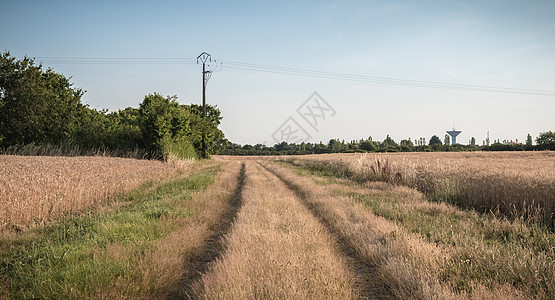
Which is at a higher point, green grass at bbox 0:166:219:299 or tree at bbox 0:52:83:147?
tree at bbox 0:52:83:147

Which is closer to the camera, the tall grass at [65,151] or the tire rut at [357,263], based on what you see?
the tire rut at [357,263]

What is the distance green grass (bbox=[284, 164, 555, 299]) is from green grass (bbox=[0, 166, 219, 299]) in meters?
5.10

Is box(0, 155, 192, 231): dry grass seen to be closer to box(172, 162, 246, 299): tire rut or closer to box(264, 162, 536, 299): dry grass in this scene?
box(172, 162, 246, 299): tire rut

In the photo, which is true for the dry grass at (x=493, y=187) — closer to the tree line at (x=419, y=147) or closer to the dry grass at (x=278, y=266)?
the dry grass at (x=278, y=266)

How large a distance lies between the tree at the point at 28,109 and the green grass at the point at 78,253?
23922mm

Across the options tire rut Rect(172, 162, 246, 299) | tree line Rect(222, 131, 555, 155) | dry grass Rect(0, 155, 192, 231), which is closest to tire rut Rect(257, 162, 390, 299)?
tire rut Rect(172, 162, 246, 299)

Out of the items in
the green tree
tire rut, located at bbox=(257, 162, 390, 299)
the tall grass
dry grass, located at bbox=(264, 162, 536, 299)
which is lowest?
tire rut, located at bbox=(257, 162, 390, 299)

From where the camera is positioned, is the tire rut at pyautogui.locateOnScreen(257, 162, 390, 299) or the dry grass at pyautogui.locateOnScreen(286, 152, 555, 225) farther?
the dry grass at pyautogui.locateOnScreen(286, 152, 555, 225)

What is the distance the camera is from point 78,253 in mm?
4824

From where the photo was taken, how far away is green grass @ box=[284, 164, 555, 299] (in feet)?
12.9

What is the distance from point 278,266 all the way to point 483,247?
371cm

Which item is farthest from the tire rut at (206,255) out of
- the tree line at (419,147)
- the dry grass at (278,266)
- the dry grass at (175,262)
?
the tree line at (419,147)

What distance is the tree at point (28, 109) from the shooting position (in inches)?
957

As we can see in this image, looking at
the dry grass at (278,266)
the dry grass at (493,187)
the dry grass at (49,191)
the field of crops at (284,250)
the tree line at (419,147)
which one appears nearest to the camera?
the dry grass at (278,266)
